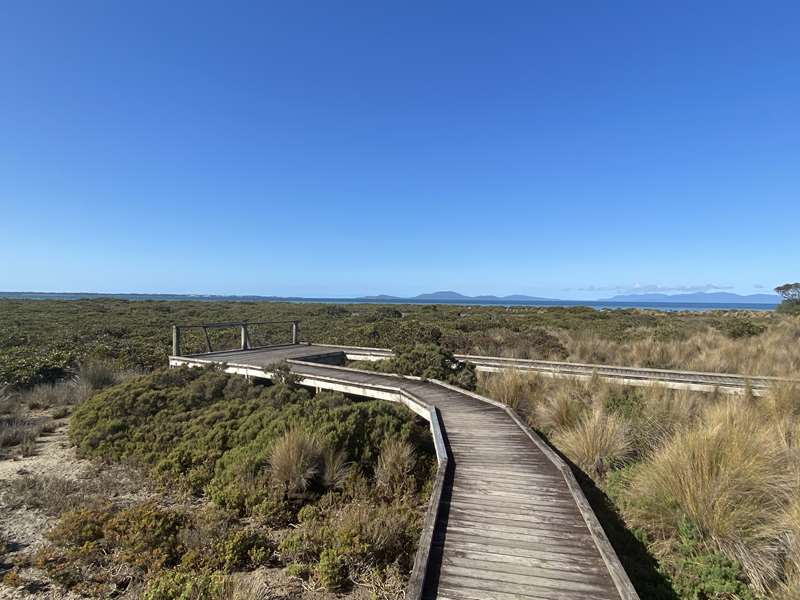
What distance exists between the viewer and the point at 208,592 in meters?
4.34

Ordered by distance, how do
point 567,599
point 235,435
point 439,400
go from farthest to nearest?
point 439,400 < point 235,435 < point 567,599

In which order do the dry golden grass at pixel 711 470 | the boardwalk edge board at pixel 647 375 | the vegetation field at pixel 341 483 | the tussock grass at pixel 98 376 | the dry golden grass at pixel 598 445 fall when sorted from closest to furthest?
the dry golden grass at pixel 711 470
the vegetation field at pixel 341 483
the dry golden grass at pixel 598 445
the boardwalk edge board at pixel 647 375
the tussock grass at pixel 98 376

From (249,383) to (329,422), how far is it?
212 inches

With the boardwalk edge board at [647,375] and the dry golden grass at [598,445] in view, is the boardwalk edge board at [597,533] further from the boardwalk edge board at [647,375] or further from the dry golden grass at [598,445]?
the boardwalk edge board at [647,375]

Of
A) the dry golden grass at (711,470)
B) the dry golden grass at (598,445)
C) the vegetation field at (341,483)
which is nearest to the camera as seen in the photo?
the dry golden grass at (711,470)

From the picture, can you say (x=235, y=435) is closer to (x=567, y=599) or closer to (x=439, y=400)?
(x=439, y=400)

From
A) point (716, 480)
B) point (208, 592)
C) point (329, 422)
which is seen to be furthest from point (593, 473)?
point (208, 592)

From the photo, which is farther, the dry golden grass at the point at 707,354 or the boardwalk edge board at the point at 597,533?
the dry golden grass at the point at 707,354

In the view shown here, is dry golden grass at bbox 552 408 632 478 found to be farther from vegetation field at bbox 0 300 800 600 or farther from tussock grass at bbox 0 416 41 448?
tussock grass at bbox 0 416 41 448

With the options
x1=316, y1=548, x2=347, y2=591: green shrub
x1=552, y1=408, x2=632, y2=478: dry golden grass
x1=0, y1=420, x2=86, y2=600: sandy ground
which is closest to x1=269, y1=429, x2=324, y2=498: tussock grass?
x1=316, y1=548, x2=347, y2=591: green shrub

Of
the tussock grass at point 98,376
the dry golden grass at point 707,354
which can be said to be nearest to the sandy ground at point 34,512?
the tussock grass at point 98,376

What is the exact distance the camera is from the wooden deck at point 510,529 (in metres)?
3.65

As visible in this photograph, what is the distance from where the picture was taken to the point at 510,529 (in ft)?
14.8

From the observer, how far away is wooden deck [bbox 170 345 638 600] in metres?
3.65
